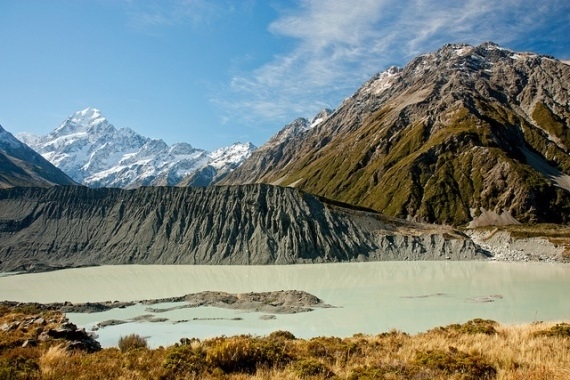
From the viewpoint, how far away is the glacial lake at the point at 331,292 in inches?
1259

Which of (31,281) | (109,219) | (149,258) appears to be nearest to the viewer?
(31,281)

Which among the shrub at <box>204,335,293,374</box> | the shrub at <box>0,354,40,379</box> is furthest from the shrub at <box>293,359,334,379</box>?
the shrub at <box>0,354,40,379</box>

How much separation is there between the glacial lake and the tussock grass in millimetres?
14242

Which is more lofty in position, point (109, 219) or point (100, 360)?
point (109, 219)

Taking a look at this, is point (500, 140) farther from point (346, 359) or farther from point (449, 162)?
point (346, 359)

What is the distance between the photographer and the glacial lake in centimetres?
3198

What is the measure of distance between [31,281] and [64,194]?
4513 cm

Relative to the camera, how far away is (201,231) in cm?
9031

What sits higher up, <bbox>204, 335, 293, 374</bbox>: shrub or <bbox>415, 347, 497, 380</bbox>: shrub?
<bbox>415, 347, 497, 380</bbox>: shrub

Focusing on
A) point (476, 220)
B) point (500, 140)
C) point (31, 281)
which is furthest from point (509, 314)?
point (500, 140)

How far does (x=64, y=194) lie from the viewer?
106 m

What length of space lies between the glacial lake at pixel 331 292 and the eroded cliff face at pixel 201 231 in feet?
21.8

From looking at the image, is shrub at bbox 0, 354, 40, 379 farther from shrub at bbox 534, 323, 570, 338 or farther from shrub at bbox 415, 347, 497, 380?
shrub at bbox 534, 323, 570, 338

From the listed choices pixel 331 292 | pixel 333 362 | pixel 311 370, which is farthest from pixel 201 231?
pixel 311 370
